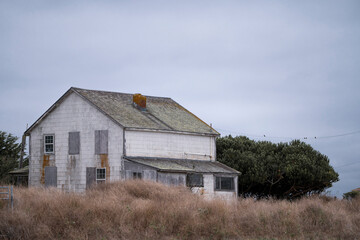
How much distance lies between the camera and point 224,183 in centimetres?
3828

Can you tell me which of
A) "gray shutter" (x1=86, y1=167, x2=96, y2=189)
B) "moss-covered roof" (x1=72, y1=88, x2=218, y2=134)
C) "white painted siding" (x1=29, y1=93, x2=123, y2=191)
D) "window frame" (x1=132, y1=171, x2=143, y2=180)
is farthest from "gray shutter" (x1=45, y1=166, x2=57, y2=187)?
"window frame" (x1=132, y1=171, x2=143, y2=180)

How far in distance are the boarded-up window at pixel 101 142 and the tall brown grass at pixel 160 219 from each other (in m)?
10.5

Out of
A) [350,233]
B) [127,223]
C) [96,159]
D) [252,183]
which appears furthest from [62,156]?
[350,233]

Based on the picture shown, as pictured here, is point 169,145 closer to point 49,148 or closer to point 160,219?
point 49,148

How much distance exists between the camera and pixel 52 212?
22531mm

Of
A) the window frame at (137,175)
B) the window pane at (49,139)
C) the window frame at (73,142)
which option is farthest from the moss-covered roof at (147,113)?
the window pane at (49,139)

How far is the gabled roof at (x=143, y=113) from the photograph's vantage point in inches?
1463

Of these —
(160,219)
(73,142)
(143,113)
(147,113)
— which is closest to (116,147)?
(73,142)

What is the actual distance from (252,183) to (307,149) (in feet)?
19.4

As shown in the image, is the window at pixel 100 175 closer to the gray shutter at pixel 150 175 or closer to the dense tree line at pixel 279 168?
the gray shutter at pixel 150 175

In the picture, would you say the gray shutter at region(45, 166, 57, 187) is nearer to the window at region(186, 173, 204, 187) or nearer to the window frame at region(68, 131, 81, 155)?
the window frame at region(68, 131, 81, 155)

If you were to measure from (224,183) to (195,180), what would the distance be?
2.89 meters

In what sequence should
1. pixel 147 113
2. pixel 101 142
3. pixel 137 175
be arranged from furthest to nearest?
pixel 147 113
pixel 101 142
pixel 137 175

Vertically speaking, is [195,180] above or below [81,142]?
below
